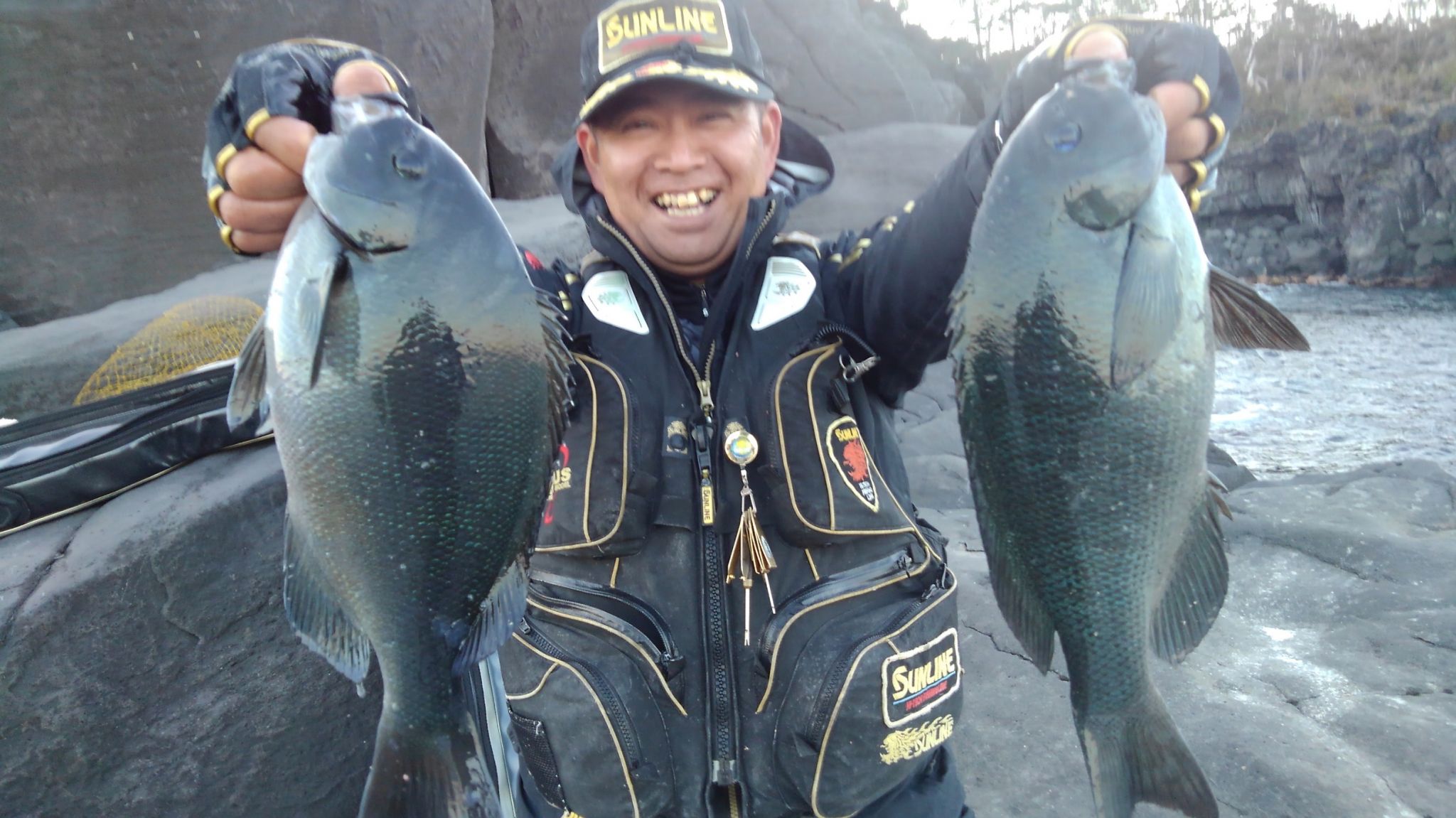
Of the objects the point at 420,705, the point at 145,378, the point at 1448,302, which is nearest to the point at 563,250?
the point at 145,378

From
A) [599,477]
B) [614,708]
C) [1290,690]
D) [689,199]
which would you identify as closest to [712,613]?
[614,708]

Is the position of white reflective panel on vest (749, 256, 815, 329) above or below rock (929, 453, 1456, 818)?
above

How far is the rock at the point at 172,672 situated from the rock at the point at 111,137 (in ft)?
11.2

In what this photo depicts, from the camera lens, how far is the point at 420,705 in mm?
1527

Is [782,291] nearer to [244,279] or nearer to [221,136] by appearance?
[221,136]

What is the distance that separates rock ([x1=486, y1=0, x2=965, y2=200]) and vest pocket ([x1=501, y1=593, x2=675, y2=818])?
542 cm

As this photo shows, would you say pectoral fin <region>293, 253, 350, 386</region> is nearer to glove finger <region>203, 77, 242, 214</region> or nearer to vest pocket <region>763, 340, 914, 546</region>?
glove finger <region>203, 77, 242, 214</region>

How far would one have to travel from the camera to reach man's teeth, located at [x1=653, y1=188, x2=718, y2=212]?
2062 mm

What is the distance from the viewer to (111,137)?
5.42 metres

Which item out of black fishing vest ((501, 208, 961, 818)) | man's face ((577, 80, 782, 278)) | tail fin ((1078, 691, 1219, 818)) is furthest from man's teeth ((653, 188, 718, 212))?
tail fin ((1078, 691, 1219, 818))

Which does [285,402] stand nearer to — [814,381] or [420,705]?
[420,705]

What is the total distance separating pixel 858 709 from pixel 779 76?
1297 centimetres

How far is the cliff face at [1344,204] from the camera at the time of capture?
2234 cm

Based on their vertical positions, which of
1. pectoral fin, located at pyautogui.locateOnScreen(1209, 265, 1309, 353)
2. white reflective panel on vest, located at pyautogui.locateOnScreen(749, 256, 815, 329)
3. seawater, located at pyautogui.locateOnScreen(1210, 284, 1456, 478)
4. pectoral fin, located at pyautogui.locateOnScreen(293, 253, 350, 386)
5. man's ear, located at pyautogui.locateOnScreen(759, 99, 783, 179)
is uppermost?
man's ear, located at pyautogui.locateOnScreen(759, 99, 783, 179)
